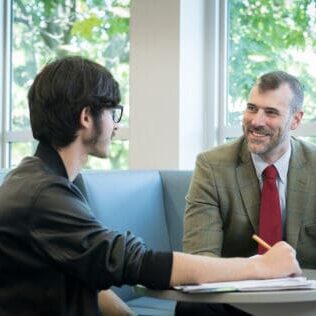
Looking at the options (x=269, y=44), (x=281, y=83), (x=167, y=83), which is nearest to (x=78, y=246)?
(x=281, y=83)

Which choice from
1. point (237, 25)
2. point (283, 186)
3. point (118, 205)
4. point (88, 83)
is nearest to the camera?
point (88, 83)

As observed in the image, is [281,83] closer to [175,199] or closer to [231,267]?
[175,199]

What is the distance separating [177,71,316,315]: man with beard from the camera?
2.43 meters

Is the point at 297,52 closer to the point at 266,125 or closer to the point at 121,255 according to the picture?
the point at 266,125

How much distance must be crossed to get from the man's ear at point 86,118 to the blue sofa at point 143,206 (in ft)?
3.58

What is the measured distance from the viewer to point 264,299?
147 cm

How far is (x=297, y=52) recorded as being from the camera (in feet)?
11.4

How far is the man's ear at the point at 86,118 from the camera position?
1.61 meters

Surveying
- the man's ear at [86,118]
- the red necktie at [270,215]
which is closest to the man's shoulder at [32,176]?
the man's ear at [86,118]

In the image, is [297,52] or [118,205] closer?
[118,205]

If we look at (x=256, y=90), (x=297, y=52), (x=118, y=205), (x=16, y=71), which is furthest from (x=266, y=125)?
(x=16, y=71)

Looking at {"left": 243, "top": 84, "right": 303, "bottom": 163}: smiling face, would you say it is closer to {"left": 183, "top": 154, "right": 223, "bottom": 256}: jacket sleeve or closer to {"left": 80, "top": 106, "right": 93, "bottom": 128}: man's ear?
{"left": 183, "top": 154, "right": 223, "bottom": 256}: jacket sleeve

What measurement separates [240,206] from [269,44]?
1.39 metres

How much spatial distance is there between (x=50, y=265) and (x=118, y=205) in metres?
1.42
